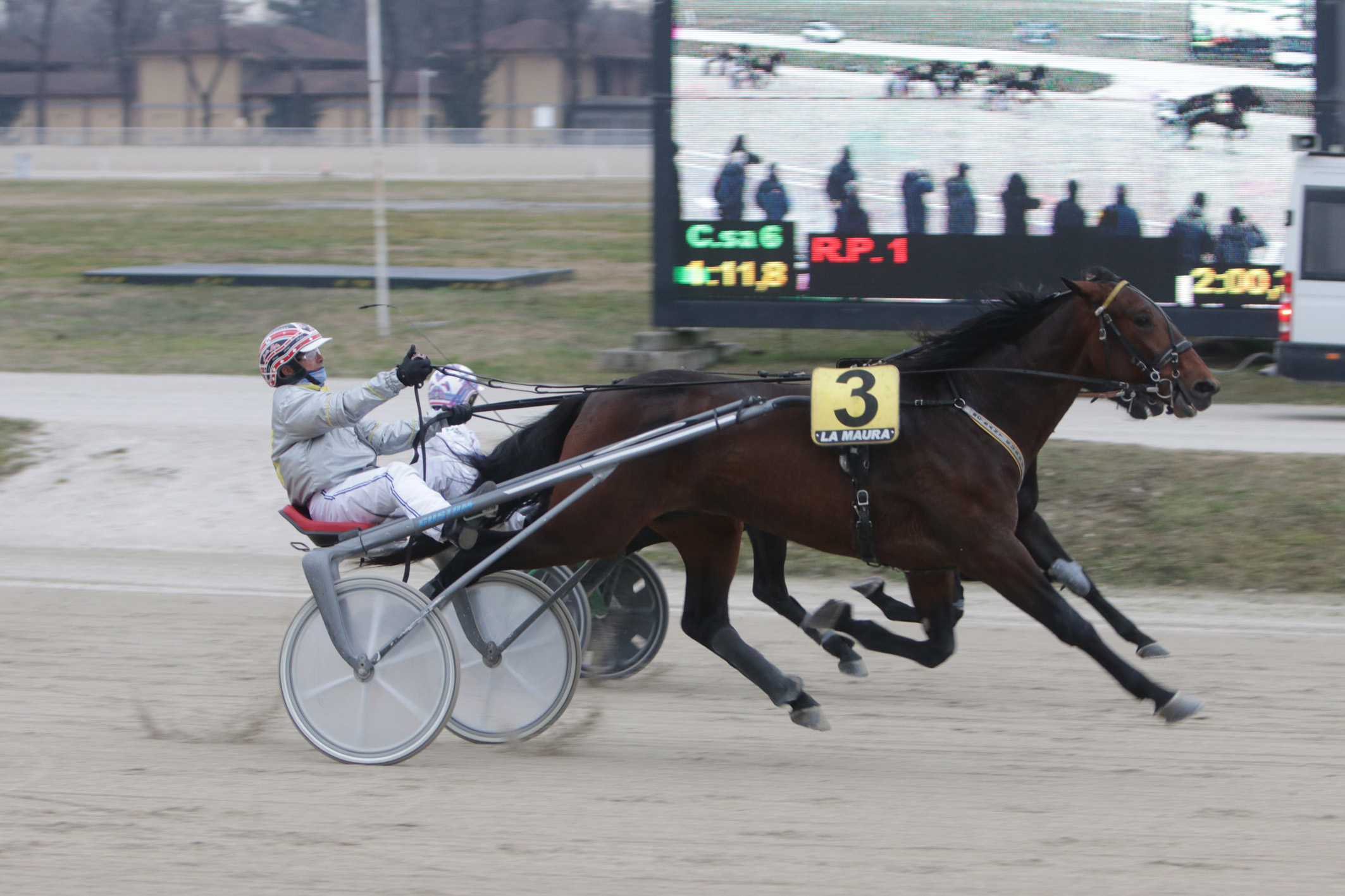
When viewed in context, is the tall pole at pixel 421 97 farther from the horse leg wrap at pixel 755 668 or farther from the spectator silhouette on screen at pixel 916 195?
the horse leg wrap at pixel 755 668

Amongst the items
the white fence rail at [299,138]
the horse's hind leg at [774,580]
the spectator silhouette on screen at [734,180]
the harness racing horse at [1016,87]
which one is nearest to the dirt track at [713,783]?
the horse's hind leg at [774,580]

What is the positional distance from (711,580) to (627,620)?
714 millimetres

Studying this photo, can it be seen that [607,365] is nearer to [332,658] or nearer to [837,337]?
[837,337]

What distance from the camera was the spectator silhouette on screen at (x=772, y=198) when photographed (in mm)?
12648

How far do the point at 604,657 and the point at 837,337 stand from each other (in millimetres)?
10305

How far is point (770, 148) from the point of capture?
41.6 ft

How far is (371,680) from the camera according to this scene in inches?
187

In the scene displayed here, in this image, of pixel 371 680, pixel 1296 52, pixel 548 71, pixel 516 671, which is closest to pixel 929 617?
pixel 516 671

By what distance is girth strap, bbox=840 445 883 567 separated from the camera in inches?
188

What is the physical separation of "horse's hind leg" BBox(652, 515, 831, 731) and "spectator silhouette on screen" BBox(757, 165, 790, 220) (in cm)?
769

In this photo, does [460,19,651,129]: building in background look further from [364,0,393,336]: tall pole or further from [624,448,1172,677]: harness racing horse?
[624,448,1172,677]: harness racing horse

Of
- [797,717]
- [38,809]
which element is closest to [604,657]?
[797,717]

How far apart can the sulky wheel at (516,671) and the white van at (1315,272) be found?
29.4ft

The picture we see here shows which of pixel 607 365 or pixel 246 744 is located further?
pixel 607 365
